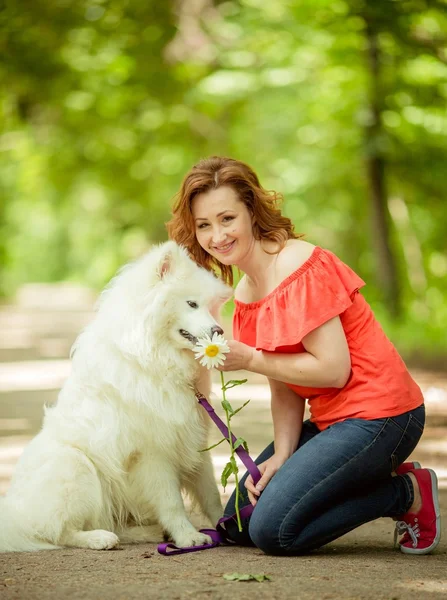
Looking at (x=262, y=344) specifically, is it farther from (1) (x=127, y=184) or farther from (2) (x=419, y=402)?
(1) (x=127, y=184)

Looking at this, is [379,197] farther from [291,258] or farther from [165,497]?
[165,497]

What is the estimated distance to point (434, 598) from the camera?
287 cm

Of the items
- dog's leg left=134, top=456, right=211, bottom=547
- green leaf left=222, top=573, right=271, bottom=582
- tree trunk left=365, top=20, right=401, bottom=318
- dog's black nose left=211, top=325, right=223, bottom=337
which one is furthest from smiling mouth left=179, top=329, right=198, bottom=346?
tree trunk left=365, top=20, right=401, bottom=318

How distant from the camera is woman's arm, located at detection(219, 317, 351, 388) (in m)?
3.67

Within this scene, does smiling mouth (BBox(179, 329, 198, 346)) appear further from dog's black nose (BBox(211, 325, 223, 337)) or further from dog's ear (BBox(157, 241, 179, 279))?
dog's ear (BBox(157, 241, 179, 279))

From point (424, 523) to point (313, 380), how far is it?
0.89 metres

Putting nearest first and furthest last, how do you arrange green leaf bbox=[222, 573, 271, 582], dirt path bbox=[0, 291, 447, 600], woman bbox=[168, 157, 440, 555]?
dirt path bbox=[0, 291, 447, 600], green leaf bbox=[222, 573, 271, 582], woman bbox=[168, 157, 440, 555]

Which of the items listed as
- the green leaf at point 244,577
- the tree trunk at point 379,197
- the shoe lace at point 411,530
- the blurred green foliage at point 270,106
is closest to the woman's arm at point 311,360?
the shoe lace at point 411,530

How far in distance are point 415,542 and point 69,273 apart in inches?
2260

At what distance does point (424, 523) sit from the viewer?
3.83 metres

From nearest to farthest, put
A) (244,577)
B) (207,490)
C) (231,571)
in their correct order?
(244,577) < (231,571) < (207,490)

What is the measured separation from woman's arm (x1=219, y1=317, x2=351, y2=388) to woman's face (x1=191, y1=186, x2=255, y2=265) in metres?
0.49

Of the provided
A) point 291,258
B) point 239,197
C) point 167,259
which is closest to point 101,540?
point 167,259

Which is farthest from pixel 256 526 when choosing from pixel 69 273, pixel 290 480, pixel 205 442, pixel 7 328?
pixel 69 273
